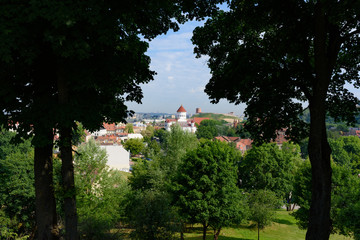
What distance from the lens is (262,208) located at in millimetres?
28406

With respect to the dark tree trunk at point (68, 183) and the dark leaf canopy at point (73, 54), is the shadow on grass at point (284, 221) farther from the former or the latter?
the dark tree trunk at point (68, 183)

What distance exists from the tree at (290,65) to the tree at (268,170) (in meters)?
27.0

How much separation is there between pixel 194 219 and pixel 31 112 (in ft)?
62.4

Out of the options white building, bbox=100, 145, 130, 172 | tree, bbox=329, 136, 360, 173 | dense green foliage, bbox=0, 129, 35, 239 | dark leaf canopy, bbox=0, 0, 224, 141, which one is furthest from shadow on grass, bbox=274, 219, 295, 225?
Answer: tree, bbox=329, 136, 360, 173

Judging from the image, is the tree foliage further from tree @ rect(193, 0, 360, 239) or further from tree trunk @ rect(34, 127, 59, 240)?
tree trunk @ rect(34, 127, 59, 240)

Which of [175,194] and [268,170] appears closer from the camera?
[175,194]

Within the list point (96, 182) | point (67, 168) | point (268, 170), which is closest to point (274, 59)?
point (67, 168)

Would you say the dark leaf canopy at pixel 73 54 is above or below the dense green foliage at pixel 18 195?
above

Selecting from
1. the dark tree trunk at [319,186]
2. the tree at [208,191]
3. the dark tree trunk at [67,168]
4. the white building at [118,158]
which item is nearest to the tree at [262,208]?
the tree at [208,191]

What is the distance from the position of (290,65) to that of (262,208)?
22.3 metres

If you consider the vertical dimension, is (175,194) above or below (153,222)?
below

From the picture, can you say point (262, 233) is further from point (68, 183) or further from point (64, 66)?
→ point (64, 66)

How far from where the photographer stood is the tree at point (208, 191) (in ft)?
77.4

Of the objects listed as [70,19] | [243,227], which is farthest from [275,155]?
[70,19]
